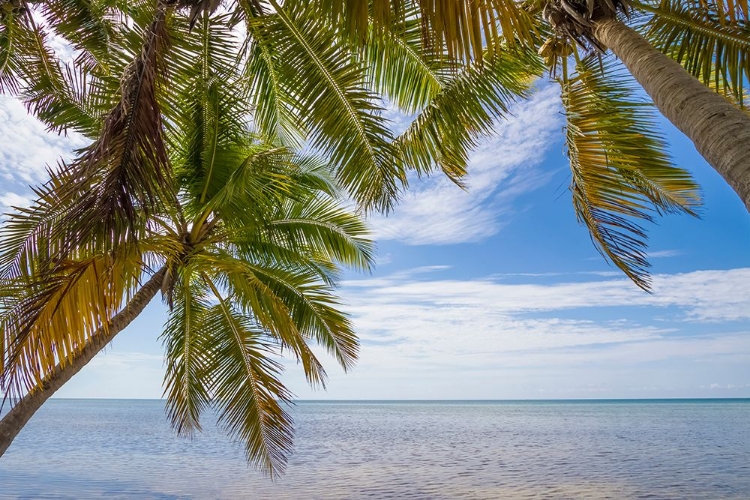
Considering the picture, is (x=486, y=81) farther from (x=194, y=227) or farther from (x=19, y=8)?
(x=19, y=8)

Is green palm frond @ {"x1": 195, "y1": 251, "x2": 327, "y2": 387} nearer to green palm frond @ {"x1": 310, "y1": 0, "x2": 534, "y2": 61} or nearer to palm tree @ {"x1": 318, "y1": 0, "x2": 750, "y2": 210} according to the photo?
palm tree @ {"x1": 318, "y1": 0, "x2": 750, "y2": 210}

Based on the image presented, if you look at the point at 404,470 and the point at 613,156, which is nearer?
the point at 613,156

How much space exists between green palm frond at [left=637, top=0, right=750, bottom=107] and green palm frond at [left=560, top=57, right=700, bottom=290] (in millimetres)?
498

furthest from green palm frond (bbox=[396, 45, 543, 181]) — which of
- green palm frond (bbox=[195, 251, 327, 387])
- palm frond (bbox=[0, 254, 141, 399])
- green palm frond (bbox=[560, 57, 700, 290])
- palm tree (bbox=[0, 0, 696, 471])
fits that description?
palm frond (bbox=[0, 254, 141, 399])

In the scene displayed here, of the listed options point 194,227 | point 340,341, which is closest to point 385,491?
point 340,341

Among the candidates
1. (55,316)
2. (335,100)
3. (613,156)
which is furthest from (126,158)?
(613,156)

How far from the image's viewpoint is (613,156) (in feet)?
14.5

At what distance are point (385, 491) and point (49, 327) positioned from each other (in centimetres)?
1101

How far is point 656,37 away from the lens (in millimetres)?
4324

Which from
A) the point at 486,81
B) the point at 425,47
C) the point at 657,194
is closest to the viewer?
the point at 425,47

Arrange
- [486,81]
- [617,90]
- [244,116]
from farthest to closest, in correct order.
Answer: [244,116] < [486,81] < [617,90]

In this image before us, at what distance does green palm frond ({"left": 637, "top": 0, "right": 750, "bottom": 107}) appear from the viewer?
366 centimetres

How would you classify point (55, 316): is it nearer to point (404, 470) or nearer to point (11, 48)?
point (11, 48)

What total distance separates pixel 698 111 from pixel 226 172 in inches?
232
